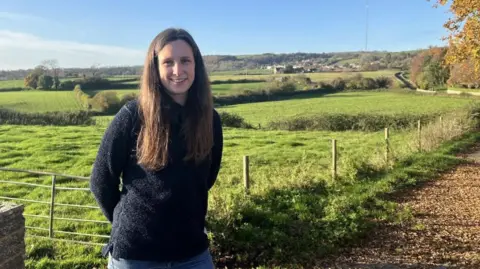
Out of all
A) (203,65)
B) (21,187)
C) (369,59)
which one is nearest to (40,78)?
(21,187)

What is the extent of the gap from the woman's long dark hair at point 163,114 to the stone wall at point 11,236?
212 cm

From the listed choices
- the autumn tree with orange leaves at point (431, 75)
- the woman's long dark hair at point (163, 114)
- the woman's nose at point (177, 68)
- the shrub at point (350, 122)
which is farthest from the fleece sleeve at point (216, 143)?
the autumn tree with orange leaves at point (431, 75)

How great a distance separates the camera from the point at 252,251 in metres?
5.76

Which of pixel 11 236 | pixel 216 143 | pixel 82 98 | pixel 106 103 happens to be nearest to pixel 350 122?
pixel 106 103

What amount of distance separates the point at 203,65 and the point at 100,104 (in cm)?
4096

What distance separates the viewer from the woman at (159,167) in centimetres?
206

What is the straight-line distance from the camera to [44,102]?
42875mm

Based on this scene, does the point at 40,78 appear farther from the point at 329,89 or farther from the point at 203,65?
the point at 203,65

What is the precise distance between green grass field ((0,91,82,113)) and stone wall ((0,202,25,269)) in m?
35.2

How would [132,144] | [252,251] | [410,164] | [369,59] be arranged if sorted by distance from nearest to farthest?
[132,144] < [252,251] < [410,164] < [369,59]

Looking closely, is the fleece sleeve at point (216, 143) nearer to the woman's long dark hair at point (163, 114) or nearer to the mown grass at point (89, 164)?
the woman's long dark hair at point (163, 114)

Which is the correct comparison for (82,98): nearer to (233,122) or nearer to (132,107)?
(233,122)

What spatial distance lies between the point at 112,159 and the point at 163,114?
339 millimetres

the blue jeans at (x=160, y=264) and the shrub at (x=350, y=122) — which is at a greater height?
the blue jeans at (x=160, y=264)
